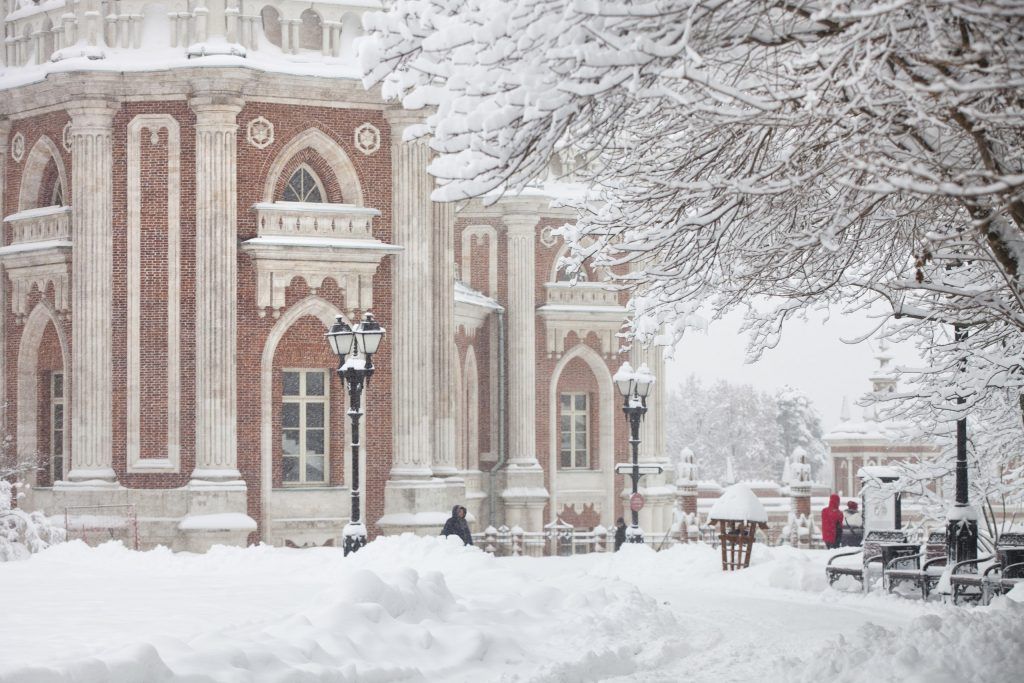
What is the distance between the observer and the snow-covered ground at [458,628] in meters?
11.0

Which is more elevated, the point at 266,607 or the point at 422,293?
the point at 422,293

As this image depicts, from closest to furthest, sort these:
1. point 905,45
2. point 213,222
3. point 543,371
A: point 905,45, point 213,222, point 543,371

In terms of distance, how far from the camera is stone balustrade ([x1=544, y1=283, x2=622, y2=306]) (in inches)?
1599

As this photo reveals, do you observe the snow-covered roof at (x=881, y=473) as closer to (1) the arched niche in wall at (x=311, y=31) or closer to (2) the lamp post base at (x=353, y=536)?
(2) the lamp post base at (x=353, y=536)

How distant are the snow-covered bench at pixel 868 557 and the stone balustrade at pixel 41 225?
15.7 meters

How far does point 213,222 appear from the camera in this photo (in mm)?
28703

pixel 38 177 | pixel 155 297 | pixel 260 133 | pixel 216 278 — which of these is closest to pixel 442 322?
pixel 216 278

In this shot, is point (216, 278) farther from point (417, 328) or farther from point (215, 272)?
point (417, 328)

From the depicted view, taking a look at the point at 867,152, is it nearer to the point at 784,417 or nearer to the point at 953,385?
the point at 953,385

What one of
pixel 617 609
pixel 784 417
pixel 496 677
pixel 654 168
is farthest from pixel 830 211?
pixel 784 417

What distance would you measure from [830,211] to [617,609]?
546 centimetres

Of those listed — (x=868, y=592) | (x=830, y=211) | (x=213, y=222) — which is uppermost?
(x=213, y=222)

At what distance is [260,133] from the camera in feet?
96.5

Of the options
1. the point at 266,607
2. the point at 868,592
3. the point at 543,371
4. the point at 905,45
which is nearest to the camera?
the point at 905,45
